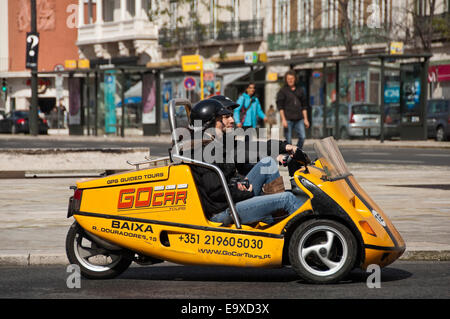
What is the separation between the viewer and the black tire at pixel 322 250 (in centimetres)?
684

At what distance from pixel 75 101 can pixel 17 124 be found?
823 cm

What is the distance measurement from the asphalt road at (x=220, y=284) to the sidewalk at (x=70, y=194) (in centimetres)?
39

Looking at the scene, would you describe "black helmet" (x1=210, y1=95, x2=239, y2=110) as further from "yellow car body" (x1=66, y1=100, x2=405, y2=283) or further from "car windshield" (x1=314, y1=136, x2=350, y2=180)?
"car windshield" (x1=314, y1=136, x2=350, y2=180)

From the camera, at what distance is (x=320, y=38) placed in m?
48.2

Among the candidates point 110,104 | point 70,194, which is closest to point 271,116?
point 110,104

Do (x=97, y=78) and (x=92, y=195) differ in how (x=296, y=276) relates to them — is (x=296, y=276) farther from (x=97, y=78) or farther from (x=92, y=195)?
(x=97, y=78)

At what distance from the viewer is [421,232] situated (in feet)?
30.9

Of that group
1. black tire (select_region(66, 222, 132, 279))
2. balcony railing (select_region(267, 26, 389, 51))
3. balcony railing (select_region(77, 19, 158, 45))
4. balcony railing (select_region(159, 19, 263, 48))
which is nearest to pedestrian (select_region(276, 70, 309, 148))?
black tire (select_region(66, 222, 132, 279))

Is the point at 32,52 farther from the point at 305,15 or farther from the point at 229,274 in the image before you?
the point at 229,274

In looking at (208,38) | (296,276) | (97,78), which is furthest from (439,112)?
(296,276)

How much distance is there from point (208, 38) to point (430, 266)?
154ft

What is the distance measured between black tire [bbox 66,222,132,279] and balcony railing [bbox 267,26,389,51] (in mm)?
37469

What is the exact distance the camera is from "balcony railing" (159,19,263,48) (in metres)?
52.2

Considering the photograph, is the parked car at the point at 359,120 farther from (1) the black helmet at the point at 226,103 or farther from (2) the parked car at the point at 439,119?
(1) the black helmet at the point at 226,103
